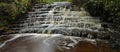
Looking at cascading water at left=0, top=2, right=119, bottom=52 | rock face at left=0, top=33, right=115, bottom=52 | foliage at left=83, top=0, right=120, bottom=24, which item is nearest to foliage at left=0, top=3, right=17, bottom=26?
cascading water at left=0, top=2, right=119, bottom=52

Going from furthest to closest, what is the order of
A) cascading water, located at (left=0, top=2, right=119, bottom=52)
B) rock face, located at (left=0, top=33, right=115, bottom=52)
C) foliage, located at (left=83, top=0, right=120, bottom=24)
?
foliage, located at (left=83, top=0, right=120, bottom=24)
cascading water, located at (left=0, top=2, right=119, bottom=52)
rock face, located at (left=0, top=33, right=115, bottom=52)

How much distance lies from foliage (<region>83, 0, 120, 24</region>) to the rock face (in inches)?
84.4

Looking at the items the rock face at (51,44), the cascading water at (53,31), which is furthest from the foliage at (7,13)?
the rock face at (51,44)

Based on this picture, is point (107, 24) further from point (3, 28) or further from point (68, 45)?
point (3, 28)

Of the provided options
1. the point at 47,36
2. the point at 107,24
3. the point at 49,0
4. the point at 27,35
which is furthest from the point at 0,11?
the point at 49,0

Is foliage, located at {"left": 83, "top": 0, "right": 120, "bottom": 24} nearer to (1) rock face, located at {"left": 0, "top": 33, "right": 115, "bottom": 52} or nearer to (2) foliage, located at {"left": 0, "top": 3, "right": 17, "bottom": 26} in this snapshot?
(1) rock face, located at {"left": 0, "top": 33, "right": 115, "bottom": 52}

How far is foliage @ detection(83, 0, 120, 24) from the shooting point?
8.89 meters

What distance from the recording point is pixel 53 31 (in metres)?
8.65

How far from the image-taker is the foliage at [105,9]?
8891 mm

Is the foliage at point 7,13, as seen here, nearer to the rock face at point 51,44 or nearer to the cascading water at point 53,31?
the cascading water at point 53,31

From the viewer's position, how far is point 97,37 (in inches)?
307

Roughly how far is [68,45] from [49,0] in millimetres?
9058

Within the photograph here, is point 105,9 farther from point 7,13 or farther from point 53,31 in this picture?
point 7,13

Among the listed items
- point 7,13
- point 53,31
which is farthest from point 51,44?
point 7,13
